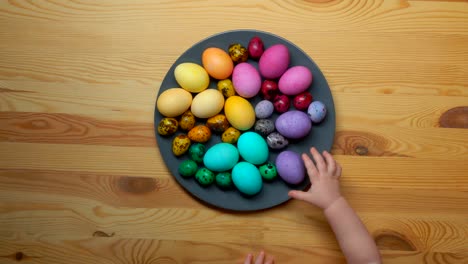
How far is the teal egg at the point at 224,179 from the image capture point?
84 centimetres

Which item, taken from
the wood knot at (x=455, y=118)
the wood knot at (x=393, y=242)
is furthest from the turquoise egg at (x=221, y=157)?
the wood knot at (x=455, y=118)

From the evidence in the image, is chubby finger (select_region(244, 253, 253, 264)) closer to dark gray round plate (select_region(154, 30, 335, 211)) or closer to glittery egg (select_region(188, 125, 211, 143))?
dark gray round plate (select_region(154, 30, 335, 211))

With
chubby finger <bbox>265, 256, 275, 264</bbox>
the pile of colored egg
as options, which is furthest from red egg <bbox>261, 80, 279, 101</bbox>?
chubby finger <bbox>265, 256, 275, 264</bbox>

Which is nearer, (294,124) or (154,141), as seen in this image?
(294,124)

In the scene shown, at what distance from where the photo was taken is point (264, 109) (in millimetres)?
847

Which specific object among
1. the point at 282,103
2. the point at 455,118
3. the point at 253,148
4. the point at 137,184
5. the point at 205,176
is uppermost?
the point at 455,118

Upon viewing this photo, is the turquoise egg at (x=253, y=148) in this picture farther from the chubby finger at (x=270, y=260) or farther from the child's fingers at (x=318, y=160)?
the chubby finger at (x=270, y=260)

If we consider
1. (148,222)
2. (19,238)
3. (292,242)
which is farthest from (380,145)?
(19,238)

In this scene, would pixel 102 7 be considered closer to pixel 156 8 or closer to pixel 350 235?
pixel 156 8

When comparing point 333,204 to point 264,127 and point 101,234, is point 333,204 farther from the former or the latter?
point 101,234

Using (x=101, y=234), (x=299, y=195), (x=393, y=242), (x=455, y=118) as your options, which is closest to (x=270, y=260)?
(x=299, y=195)

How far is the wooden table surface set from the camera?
89cm

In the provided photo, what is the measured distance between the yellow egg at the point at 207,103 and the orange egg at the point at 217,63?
4 cm

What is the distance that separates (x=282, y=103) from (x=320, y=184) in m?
0.18
